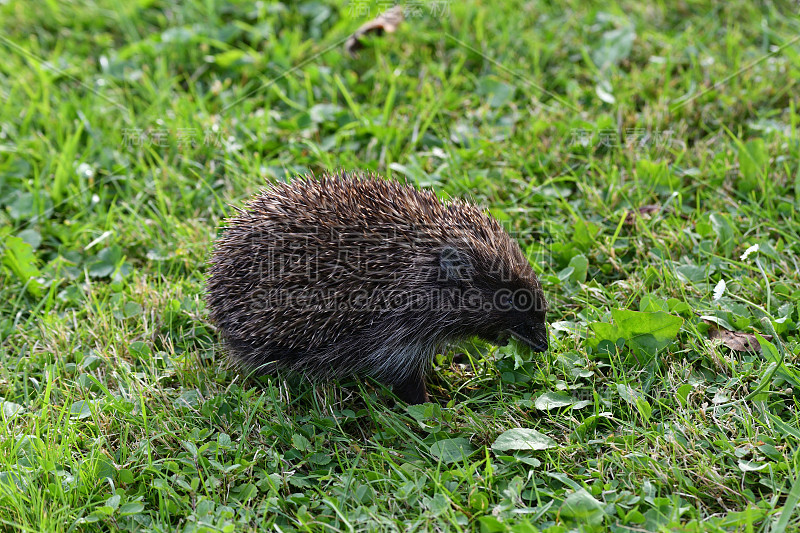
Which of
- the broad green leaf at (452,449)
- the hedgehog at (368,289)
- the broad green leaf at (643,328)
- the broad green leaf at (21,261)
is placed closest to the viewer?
the broad green leaf at (452,449)

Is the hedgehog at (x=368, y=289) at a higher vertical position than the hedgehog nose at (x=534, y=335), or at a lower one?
higher

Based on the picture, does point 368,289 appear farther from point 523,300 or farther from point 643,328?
point 643,328

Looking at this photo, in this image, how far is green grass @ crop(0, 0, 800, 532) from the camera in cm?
375

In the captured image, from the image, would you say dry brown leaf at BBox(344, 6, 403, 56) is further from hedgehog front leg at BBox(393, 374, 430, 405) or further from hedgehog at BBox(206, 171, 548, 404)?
hedgehog front leg at BBox(393, 374, 430, 405)

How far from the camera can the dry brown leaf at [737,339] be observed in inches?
171

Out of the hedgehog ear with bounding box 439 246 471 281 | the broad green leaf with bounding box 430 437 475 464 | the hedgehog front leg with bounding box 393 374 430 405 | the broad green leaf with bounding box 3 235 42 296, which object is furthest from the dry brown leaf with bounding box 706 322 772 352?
the broad green leaf with bounding box 3 235 42 296

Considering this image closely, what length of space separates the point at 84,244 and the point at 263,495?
9.79 ft

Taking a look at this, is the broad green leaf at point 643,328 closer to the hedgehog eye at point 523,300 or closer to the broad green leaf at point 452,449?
the hedgehog eye at point 523,300

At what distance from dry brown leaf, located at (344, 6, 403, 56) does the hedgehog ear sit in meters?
3.56

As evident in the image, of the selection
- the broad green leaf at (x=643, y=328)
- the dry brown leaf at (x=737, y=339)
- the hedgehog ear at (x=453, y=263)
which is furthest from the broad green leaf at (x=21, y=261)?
the dry brown leaf at (x=737, y=339)

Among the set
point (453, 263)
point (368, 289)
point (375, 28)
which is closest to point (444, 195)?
point (453, 263)

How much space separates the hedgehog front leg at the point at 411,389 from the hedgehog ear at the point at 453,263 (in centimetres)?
66

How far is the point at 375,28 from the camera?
7348 mm

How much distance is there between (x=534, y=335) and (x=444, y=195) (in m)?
1.14
